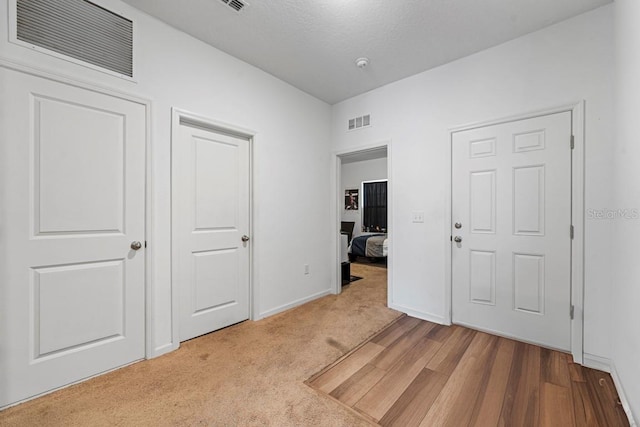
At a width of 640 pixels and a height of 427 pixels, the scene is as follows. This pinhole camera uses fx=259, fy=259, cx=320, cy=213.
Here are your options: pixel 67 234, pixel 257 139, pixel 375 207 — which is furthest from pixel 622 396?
pixel 375 207

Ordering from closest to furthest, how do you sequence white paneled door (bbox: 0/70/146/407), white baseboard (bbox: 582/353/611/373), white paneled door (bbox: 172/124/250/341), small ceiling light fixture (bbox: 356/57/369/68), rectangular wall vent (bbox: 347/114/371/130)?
white paneled door (bbox: 0/70/146/407) < white baseboard (bbox: 582/353/611/373) < white paneled door (bbox: 172/124/250/341) < small ceiling light fixture (bbox: 356/57/369/68) < rectangular wall vent (bbox: 347/114/371/130)

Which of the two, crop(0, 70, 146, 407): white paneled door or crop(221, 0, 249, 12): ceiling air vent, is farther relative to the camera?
crop(221, 0, 249, 12): ceiling air vent

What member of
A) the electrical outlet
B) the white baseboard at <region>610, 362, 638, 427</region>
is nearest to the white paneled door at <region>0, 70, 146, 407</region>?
the electrical outlet

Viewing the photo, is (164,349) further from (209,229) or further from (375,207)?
(375,207)

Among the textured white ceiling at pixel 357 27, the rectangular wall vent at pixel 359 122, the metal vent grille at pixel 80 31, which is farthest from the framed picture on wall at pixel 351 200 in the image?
the metal vent grille at pixel 80 31

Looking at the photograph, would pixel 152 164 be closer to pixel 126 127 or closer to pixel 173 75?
pixel 126 127

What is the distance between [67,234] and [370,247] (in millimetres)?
4803

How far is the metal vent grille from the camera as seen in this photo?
1585 millimetres

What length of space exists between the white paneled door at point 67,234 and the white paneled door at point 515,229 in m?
2.89

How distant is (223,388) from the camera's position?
1.69m

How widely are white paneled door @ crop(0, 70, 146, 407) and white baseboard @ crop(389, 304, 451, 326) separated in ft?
8.25

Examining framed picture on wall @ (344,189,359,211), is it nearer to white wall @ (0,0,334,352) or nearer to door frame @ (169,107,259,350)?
white wall @ (0,0,334,352)

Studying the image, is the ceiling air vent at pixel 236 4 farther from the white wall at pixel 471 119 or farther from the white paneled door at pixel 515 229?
the white paneled door at pixel 515 229

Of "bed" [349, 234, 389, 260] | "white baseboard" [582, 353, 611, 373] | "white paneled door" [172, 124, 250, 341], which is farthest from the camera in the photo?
"bed" [349, 234, 389, 260]
